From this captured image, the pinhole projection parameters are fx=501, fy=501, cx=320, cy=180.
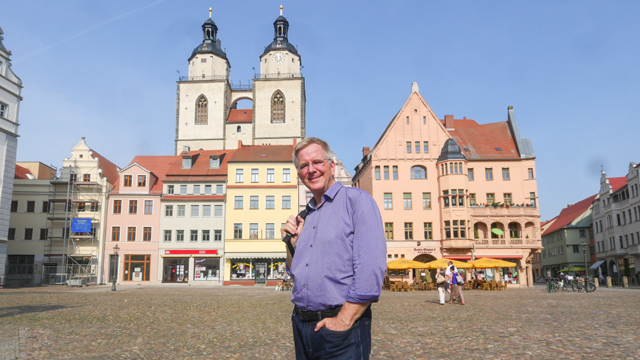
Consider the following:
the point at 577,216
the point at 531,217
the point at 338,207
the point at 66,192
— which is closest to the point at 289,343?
the point at 338,207

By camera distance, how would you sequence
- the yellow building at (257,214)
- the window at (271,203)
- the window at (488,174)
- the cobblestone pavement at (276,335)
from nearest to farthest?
the cobblestone pavement at (276,335), the yellow building at (257,214), the window at (488,174), the window at (271,203)

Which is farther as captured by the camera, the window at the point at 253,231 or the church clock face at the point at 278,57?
the church clock face at the point at 278,57

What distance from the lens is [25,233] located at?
46125 millimetres

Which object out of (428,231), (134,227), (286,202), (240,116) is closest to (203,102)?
(240,116)

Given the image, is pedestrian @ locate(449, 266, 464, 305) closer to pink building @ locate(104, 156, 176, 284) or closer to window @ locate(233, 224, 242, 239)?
window @ locate(233, 224, 242, 239)

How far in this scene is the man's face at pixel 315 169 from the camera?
345cm

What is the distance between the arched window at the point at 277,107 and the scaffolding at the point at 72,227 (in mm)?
31161

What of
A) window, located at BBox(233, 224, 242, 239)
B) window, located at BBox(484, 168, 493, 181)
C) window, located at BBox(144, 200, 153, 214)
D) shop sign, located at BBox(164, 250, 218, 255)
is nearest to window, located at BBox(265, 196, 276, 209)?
window, located at BBox(233, 224, 242, 239)

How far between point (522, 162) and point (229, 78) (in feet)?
162

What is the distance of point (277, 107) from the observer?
74125 mm

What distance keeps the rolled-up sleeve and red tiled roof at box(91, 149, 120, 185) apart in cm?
5167

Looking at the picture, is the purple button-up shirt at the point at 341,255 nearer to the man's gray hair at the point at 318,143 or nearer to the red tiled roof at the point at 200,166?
the man's gray hair at the point at 318,143

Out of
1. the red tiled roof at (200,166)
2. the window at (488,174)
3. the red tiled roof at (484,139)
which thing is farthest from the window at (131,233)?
the window at (488,174)

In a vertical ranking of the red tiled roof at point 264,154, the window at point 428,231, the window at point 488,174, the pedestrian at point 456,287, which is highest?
the red tiled roof at point 264,154
